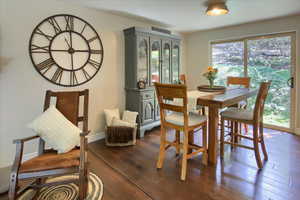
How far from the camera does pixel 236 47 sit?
4.34m

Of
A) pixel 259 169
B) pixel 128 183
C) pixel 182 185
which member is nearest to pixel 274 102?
pixel 259 169

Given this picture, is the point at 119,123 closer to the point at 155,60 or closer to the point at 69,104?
the point at 69,104

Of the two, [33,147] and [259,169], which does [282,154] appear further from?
[33,147]

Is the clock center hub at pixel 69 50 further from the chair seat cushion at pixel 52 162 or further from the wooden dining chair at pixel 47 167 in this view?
the chair seat cushion at pixel 52 162

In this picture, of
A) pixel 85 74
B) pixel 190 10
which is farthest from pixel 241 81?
pixel 85 74

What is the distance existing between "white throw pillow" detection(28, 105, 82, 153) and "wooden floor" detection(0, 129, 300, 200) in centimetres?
61

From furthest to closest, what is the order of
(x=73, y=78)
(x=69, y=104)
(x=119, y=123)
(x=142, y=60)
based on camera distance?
(x=142, y=60) → (x=119, y=123) → (x=73, y=78) → (x=69, y=104)

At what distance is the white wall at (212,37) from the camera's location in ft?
11.6

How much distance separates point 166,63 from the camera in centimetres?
398

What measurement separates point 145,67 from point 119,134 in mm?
1355

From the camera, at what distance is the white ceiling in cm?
279

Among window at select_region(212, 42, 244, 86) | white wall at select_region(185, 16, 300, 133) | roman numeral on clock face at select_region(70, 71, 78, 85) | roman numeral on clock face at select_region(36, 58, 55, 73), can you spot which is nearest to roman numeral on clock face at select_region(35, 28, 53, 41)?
roman numeral on clock face at select_region(36, 58, 55, 73)

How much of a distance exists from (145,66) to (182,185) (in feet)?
7.32

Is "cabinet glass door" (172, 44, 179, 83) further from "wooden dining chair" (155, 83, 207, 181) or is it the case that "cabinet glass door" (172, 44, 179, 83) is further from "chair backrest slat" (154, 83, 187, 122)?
"chair backrest slat" (154, 83, 187, 122)
